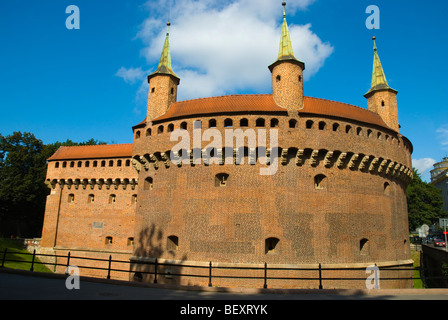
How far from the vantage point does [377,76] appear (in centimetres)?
2703

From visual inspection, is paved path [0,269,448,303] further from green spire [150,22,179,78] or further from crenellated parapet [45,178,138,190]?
crenellated parapet [45,178,138,190]

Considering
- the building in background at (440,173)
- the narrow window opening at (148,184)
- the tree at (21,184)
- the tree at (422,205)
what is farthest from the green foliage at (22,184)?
the building in background at (440,173)

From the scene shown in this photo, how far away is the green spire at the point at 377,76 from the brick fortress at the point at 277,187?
2.72m

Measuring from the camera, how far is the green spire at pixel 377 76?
26141 mm

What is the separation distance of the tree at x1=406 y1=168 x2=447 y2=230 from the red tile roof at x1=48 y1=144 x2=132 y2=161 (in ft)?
125

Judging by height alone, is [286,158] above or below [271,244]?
above

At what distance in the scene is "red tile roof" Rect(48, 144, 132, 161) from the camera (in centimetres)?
3203

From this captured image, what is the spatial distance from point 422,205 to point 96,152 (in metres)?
43.2

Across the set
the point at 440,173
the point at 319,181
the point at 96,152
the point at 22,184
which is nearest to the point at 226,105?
the point at 319,181

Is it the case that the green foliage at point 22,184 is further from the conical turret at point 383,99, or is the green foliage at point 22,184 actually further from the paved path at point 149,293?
the conical turret at point 383,99

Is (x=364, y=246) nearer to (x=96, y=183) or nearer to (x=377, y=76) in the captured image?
(x=377, y=76)
